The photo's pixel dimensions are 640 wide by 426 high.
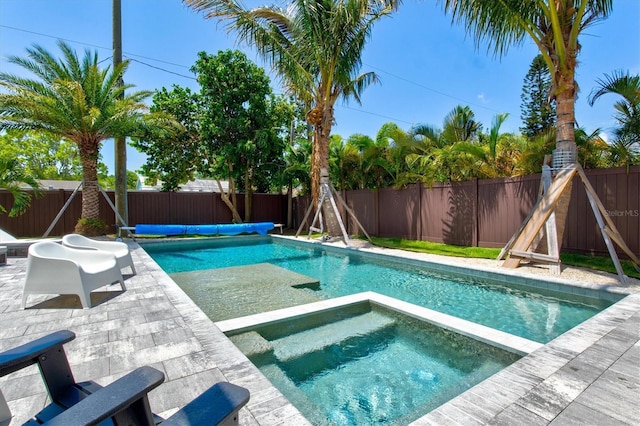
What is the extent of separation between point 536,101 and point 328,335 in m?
18.0

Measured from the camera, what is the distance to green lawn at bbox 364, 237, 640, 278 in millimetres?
6207

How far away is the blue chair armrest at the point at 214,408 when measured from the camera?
104 cm

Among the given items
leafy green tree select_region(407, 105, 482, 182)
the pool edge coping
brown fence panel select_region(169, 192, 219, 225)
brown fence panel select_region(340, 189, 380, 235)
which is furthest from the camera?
brown fence panel select_region(169, 192, 219, 225)

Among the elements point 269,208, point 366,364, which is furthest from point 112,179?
point 366,364

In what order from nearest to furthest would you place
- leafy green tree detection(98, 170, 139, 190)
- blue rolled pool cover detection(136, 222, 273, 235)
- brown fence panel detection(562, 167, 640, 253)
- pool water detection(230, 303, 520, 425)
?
pool water detection(230, 303, 520, 425) → brown fence panel detection(562, 167, 640, 253) → blue rolled pool cover detection(136, 222, 273, 235) → leafy green tree detection(98, 170, 139, 190)

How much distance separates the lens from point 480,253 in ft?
27.3

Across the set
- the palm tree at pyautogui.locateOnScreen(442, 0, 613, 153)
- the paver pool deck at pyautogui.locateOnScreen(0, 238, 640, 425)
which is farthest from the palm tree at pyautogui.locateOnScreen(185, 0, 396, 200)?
the paver pool deck at pyautogui.locateOnScreen(0, 238, 640, 425)

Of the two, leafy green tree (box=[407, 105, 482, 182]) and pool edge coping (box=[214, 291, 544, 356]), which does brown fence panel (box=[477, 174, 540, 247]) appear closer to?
leafy green tree (box=[407, 105, 482, 182])

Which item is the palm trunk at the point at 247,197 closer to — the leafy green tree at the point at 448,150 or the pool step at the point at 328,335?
the leafy green tree at the point at 448,150

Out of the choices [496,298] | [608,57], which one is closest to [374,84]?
[608,57]

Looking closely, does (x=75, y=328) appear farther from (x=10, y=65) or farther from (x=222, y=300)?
(x=10, y=65)

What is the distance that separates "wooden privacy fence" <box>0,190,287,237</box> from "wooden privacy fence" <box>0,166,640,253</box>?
28 mm

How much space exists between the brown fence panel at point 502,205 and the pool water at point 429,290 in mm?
2666

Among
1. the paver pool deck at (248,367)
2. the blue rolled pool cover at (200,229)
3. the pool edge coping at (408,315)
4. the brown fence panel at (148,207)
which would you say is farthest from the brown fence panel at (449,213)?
the brown fence panel at (148,207)
